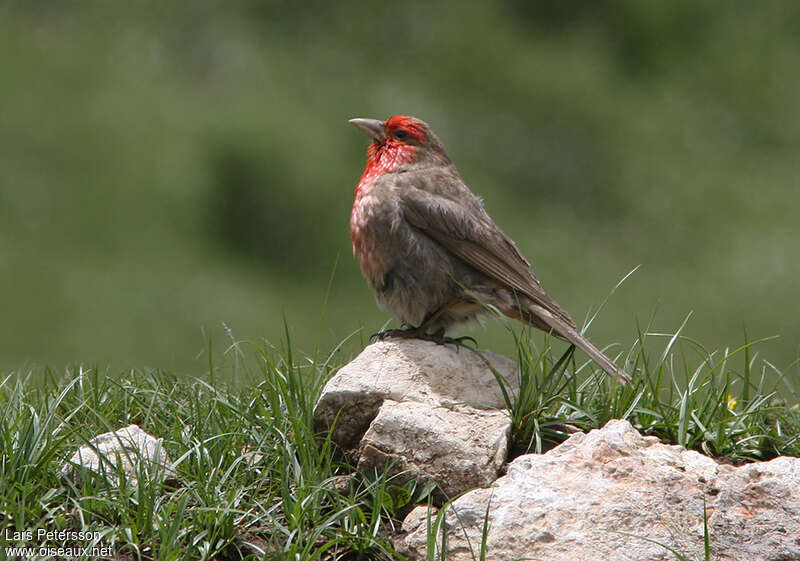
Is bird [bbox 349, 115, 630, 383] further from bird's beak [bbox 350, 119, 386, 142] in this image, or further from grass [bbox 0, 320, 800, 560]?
bird's beak [bbox 350, 119, 386, 142]

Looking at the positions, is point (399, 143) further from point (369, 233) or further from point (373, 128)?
point (369, 233)

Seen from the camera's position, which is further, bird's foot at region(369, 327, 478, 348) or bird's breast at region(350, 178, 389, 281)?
bird's breast at region(350, 178, 389, 281)

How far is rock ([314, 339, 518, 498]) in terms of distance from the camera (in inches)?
150

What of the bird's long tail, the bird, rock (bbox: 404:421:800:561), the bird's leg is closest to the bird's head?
the bird

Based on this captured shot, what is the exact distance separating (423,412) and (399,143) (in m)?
2.02

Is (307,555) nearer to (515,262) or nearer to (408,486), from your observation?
(408,486)

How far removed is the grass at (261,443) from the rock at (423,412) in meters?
0.08

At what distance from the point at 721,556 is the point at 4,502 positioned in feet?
7.40

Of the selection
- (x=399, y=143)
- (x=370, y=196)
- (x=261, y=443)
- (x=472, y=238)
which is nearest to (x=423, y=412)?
(x=261, y=443)

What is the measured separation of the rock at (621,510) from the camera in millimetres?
3420

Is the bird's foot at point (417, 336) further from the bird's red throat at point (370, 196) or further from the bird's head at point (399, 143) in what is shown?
the bird's head at point (399, 143)

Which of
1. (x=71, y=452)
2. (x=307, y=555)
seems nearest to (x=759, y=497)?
(x=307, y=555)

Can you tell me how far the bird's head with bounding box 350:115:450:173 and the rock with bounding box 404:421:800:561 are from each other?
2.22 metres

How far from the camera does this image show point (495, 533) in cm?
345
